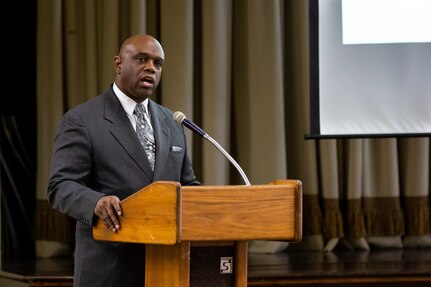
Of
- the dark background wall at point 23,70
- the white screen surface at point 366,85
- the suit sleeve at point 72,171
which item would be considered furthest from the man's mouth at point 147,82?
the dark background wall at point 23,70

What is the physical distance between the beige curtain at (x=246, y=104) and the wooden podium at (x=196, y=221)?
93.1 inches

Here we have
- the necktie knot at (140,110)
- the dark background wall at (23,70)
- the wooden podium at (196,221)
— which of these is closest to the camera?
the wooden podium at (196,221)

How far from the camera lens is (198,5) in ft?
16.6

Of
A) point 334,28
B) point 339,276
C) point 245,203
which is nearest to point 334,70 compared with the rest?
point 334,28

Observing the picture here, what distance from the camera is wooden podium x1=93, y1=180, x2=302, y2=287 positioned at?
2.27m

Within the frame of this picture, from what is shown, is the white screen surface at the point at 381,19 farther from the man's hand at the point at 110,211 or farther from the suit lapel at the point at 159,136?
the man's hand at the point at 110,211

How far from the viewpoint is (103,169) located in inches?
106

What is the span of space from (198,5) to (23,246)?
1587mm

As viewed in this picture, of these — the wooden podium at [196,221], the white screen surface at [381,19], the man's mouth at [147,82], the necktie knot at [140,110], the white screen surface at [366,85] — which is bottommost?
the wooden podium at [196,221]

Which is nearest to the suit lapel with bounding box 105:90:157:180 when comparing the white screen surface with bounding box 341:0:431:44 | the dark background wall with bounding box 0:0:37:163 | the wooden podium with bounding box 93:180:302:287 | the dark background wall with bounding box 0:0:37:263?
the wooden podium with bounding box 93:180:302:287

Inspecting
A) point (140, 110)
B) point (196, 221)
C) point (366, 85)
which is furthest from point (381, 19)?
point (196, 221)

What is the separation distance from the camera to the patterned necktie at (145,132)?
2.73 m

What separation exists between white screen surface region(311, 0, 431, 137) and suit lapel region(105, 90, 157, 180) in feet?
6.45

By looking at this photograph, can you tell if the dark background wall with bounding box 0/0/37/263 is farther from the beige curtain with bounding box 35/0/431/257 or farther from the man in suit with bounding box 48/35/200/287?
the man in suit with bounding box 48/35/200/287
